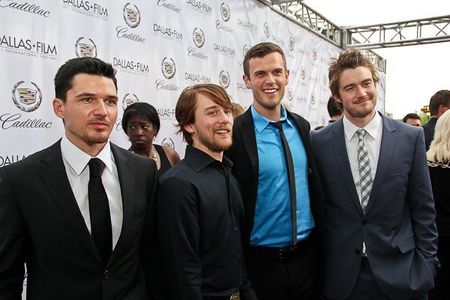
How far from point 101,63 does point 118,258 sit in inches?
30.6

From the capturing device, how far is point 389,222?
2.01m

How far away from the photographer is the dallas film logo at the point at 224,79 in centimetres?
479

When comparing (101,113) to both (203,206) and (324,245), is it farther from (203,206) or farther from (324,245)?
(324,245)

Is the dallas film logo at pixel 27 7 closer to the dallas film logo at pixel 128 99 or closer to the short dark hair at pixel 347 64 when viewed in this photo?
the dallas film logo at pixel 128 99

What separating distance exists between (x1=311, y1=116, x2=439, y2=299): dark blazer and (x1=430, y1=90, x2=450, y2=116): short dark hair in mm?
3232

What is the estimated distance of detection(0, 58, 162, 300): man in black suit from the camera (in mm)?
1377

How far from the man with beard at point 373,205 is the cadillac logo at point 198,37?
252cm

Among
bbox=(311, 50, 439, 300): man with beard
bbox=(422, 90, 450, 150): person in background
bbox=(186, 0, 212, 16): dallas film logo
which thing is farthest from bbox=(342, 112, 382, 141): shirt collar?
bbox=(422, 90, 450, 150): person in background

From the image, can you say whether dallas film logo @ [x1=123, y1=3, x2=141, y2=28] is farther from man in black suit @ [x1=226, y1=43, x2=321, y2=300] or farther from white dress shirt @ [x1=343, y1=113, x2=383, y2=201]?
white dress shirt @ [x1=343, y1=113, x2=383, y2=201]

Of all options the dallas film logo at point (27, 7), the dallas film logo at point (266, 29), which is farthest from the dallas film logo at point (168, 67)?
the dallas film logo at point (266, 29)

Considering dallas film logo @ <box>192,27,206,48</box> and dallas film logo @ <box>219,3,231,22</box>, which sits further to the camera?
dallas film logo @ <box>219,3,231,22</box>

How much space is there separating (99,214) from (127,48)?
2.45m

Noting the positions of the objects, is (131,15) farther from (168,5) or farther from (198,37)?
(198,37)

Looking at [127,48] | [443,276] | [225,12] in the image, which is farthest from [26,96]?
[443,276]
